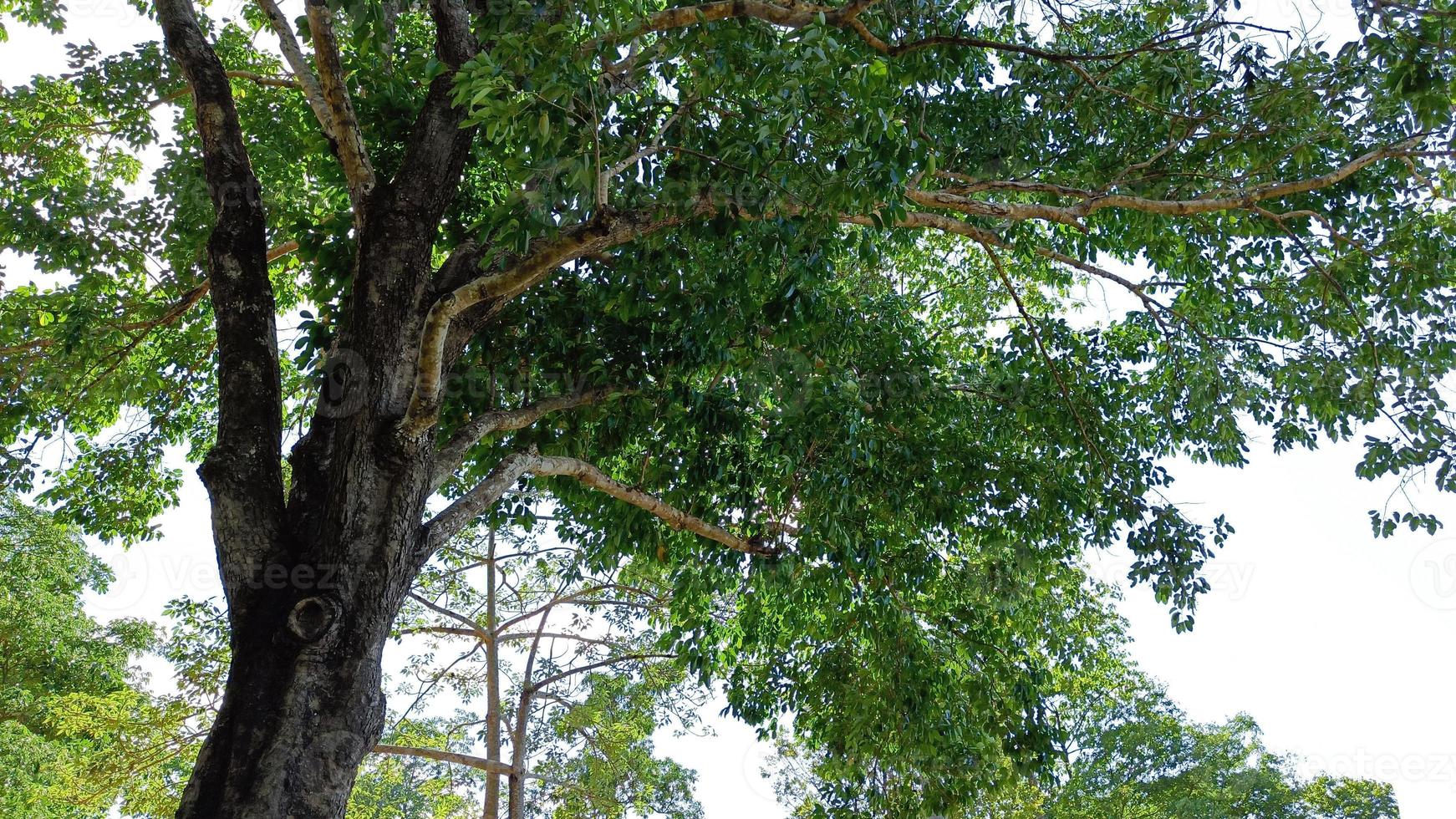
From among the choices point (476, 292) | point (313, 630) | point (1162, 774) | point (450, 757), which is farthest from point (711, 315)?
point (1162, 774)

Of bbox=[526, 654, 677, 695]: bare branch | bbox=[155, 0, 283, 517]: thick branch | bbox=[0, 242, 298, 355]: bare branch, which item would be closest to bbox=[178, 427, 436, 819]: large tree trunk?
bbox=[155, 0, 283, 517]: thick branch

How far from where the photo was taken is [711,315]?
17.4 ft

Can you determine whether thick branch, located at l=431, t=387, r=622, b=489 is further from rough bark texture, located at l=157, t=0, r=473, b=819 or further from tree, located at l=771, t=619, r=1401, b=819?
tree, located at l=771, t=619, r=1401, b=819

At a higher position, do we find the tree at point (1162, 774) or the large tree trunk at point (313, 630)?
the tree at point (1162, 774)

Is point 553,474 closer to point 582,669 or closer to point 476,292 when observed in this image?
point 476,292

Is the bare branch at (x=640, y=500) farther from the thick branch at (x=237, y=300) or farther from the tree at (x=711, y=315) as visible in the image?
the thick branch at (x=237, y=300)

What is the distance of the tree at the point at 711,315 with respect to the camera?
146 inches

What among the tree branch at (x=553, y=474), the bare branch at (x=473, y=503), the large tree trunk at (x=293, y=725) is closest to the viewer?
the large tree trunk at (x=293, y=725)

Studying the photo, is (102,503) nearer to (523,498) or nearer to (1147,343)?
(523,498)

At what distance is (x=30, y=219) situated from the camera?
6125 millimetres

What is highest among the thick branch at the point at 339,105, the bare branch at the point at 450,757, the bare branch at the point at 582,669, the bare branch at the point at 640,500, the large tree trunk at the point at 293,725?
the bare branch at the point at 582,669

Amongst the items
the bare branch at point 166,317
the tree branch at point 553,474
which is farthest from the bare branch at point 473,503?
the bare branch at point 166,317

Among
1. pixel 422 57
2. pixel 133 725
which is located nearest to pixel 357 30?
pixel 422 57

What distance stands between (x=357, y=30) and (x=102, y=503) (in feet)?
15.7
